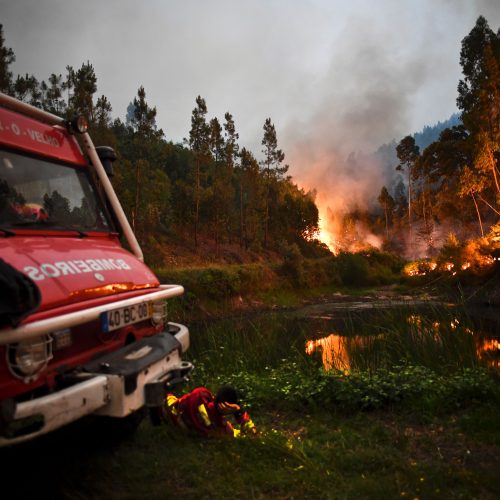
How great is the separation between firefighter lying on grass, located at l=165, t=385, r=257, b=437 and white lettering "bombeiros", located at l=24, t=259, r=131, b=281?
146 centimetres

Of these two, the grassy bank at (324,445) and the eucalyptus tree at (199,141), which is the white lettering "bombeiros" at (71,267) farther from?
the eucalyptus tree at (199,141)

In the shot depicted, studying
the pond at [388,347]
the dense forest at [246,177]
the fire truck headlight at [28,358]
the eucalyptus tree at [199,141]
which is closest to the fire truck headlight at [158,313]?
the fire truck headlight at [28,358]

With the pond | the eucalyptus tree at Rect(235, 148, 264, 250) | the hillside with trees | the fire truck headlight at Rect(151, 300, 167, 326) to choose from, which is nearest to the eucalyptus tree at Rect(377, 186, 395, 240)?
the hillside with trees

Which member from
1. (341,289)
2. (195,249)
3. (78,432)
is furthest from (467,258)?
(78,432)

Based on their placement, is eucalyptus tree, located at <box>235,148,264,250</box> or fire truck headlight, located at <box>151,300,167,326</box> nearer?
fire truck headlight, located at <box>151,300,167,326</box>

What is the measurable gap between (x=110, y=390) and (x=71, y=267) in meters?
1.04

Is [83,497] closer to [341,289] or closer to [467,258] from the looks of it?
[467,258]

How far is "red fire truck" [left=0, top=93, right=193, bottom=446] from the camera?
2.71 metres

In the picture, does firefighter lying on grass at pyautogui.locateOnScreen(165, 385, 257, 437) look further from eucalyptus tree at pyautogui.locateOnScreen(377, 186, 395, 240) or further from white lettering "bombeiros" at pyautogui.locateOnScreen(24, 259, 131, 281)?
eucalyptus tree at pyautogui.locateOnScreen(377, 186, 395, 240)

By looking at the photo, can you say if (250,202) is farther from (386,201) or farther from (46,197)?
(46,197)

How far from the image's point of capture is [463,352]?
6.88 metres

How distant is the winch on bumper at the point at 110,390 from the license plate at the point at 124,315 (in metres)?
0.21

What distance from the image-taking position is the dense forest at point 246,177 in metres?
32.6

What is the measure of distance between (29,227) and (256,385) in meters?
3.62
